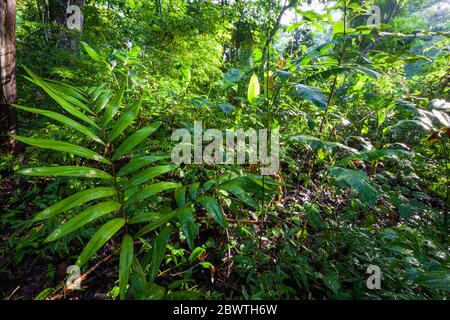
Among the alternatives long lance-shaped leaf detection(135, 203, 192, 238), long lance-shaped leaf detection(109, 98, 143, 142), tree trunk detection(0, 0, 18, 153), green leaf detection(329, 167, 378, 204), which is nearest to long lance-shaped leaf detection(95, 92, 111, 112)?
long lance-shaped leaf detection(109, 98, 143, 142)

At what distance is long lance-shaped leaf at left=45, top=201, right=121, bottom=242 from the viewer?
730mm

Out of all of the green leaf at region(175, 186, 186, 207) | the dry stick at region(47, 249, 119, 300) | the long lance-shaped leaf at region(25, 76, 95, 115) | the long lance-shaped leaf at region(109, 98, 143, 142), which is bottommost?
the dry stick at region(47, 249, 119, 300)

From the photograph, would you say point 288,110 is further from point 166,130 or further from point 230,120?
point 166,130

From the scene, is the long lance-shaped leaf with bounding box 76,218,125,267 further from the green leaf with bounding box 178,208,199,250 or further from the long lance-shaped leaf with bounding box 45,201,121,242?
the green leaf with bounding box 178,208,199,250

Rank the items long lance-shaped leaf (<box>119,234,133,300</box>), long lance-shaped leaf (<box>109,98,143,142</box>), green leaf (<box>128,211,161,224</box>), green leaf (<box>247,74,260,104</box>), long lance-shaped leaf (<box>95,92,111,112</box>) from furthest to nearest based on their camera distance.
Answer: green leaf (<box>247,74,260,104</box>) < long lance-shaped leaf (<box>95,92,111,112</box>) < long lance-shaped leaf (<box>109,98,143,142</box>) < green leaf (<box>128,211,161,224</box>) < long lance-shaped leaf (<box>119,234,133,300</box>)

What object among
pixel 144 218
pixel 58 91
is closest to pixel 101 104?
pixel 58 91

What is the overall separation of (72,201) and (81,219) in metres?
0.07

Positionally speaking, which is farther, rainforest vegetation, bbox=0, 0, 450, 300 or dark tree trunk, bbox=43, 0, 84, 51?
dark tree trunk, bbox=43, 0, 84, 51

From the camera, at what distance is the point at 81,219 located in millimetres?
785

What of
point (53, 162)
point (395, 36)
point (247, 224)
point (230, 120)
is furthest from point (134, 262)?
point (395, 36)

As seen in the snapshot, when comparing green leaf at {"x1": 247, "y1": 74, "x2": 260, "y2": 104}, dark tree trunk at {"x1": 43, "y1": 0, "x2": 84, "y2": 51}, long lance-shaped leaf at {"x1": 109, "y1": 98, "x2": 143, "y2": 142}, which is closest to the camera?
long lance-shaped leaf at {"x1": 109, "y1": 98, "x2": 143, "y2": 142}

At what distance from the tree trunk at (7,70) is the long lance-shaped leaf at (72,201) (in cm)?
121

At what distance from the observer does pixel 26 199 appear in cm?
156

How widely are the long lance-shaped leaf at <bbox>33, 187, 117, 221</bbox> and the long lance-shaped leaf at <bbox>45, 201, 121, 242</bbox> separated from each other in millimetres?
37
